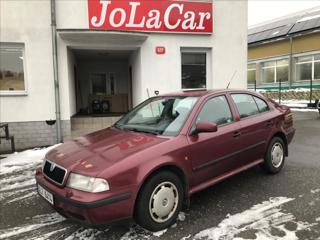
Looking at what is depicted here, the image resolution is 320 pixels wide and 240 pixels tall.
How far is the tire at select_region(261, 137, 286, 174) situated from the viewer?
5.19 m

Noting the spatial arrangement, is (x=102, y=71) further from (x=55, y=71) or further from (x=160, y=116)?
(x=160, y=116)

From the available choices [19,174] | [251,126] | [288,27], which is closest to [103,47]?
[19,174]

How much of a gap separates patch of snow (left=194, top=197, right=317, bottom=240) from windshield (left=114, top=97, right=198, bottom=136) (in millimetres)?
1224

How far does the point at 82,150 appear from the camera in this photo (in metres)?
3.72

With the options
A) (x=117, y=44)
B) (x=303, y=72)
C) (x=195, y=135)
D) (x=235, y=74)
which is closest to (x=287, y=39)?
(x=303, y=72)

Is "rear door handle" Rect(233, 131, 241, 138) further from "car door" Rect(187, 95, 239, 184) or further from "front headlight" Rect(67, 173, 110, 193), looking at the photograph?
"front headlight" Rect(67, 173, 110, 193)

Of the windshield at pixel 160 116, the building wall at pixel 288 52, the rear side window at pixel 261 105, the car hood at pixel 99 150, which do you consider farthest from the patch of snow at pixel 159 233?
the building wall at pixel 288 52

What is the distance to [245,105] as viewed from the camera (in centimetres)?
497

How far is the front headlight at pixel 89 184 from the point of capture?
3041 millimetres

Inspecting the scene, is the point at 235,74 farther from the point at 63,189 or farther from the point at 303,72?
the point at 303,72

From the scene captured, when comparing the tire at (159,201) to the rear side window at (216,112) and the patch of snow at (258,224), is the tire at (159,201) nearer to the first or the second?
the patch of snow at (258,224)

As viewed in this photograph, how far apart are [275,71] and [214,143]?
84.4 ft

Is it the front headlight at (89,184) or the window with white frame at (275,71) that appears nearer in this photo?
the front headlight at (89,184)

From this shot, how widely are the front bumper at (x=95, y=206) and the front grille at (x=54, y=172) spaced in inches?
5.8
